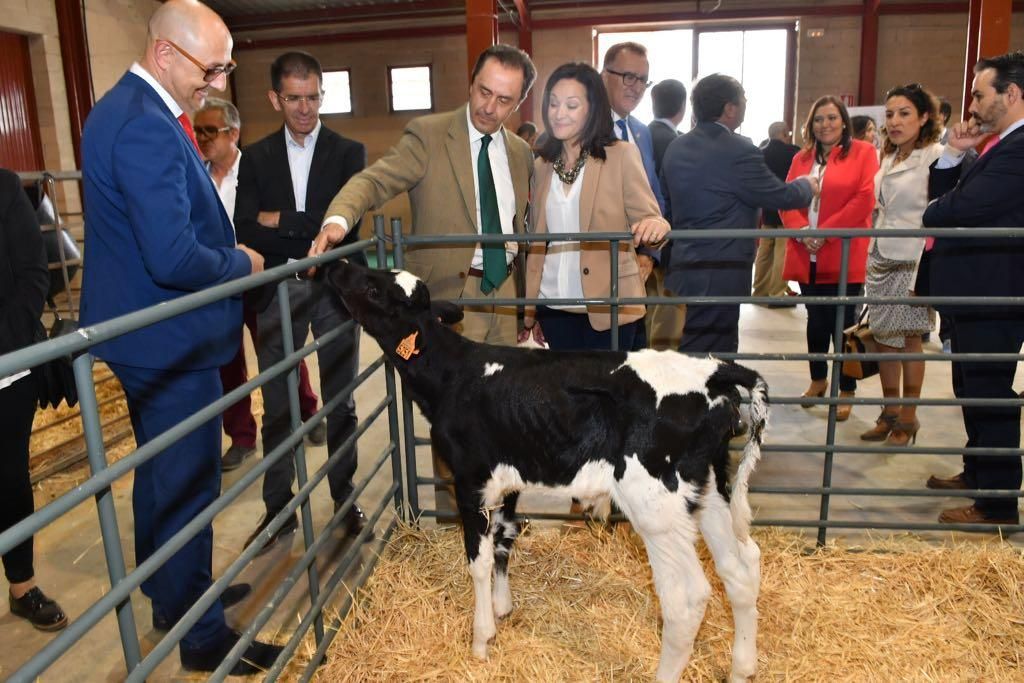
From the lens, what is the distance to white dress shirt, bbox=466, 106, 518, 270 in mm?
3166

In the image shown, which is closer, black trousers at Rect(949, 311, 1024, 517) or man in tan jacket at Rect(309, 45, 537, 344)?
man in tan jacket at Rect(309, 45, 537, 344)

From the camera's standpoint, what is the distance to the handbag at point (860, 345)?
454 centimetres

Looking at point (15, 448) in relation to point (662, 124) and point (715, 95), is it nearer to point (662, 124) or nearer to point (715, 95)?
point (715, 95)

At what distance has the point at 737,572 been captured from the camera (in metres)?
2.42

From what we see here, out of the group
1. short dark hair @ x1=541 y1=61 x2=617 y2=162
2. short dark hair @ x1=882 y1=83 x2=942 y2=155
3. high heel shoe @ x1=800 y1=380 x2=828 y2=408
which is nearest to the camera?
short dark hair @ x1=541 y1=61 x2=617 y2=162

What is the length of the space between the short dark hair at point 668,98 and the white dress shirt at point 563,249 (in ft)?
6.74

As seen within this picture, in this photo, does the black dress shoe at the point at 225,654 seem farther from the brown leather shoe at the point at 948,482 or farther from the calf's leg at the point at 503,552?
the brown leather shoe at the point at 948,482

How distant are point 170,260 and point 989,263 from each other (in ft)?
10.5

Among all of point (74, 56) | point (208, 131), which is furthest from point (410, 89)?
point (208, 131)

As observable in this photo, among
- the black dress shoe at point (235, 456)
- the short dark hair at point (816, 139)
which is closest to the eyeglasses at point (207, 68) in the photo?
the black dress shoe at point (235, 456)

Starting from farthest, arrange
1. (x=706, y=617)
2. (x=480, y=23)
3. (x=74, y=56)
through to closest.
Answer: (x=74, y=56) < (x=480, y=23) < (x=706, y=617)

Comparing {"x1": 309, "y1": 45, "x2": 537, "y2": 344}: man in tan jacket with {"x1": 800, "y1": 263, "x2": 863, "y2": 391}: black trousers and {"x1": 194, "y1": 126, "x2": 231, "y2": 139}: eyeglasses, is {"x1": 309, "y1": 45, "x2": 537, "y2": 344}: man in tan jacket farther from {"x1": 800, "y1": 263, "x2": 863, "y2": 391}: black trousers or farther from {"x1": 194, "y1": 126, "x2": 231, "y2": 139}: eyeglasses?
{"x1": 800, "y1": 263, "x2": 863, "y2": 391}: black trousers

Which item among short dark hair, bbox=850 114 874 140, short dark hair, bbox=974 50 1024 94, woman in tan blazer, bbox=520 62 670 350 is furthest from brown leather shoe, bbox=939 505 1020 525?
short dark hair, bbox=850 114 874 140

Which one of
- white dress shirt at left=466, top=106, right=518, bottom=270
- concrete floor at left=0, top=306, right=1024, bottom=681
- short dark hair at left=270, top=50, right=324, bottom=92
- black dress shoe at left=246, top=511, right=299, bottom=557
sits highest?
short dark hair at left=270, top=50, right=324, bottom=92
